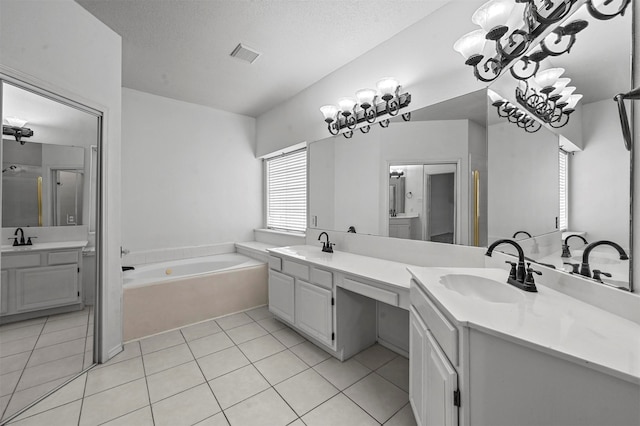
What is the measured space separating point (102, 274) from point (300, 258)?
1.58 m

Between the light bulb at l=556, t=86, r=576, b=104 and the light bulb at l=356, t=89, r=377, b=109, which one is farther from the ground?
the light bulb at l=356, t=89, r=377, b=109

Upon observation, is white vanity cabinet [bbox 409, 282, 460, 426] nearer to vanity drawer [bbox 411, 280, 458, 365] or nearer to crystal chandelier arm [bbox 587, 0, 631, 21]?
vanity drawer [bbox 411, 280, 458, 365]

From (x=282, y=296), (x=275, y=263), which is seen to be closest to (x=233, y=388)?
(x=282, y=296)

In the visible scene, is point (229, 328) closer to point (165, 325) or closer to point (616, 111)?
point (165, 325)

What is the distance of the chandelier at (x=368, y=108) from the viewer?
6.95 feet

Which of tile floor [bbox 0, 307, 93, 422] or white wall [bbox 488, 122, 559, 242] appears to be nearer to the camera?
white wall [bbox 488, 122, 559, 242]

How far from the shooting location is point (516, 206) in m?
1.55

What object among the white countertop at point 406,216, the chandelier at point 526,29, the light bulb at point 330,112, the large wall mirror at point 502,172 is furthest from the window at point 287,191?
the chandelier at point 526,29

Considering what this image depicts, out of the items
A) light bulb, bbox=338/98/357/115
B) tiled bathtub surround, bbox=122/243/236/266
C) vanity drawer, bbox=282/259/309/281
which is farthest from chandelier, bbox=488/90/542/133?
tiled bathtub surround, bbox=122/243/236/266

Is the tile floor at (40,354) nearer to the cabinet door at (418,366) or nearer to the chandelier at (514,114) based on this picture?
the cabinet door at (418,366)

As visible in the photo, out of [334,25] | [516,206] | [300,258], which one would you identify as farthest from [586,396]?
[334,25]

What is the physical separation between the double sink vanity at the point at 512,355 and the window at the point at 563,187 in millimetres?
312

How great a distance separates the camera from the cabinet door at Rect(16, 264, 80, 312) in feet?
5.27

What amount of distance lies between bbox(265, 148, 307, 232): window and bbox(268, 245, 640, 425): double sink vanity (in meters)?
2.17
